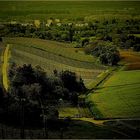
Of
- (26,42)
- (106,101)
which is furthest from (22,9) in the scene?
(106,101)

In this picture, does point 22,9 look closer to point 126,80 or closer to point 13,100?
point 13,100

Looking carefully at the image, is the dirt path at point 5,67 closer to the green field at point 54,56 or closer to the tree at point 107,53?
the green field at point 54,56

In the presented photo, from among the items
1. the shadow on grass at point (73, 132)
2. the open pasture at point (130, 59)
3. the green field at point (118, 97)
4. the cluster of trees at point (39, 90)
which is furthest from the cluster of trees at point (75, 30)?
the shadow on grass at point (73, 132)

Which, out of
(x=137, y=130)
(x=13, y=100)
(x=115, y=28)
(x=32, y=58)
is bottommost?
(x=137, y=130)

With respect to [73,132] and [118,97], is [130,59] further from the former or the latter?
[73,132]

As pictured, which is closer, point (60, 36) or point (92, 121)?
point (92, 121)

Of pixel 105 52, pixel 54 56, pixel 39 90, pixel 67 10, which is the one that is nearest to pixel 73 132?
pixel 39 90
